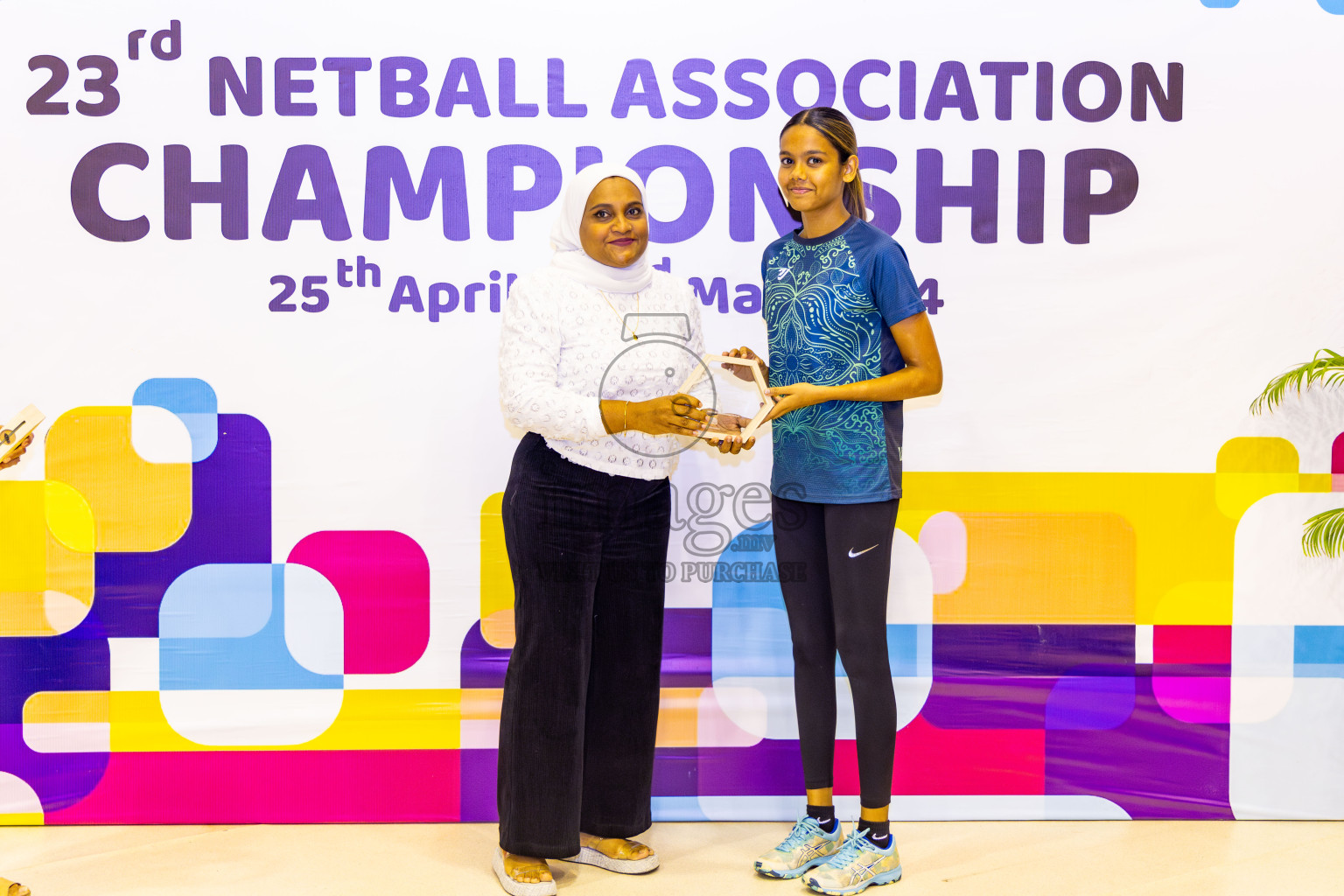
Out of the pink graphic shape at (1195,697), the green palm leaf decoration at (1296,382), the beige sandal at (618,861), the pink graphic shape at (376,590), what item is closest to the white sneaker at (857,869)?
the beige sandal at (618,861)

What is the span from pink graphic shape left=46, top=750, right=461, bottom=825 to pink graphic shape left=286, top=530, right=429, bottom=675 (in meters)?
0.28

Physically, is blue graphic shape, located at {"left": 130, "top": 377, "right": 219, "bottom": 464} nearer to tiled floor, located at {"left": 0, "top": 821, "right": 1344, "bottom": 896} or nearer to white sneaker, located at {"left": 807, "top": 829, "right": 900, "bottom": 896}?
tiled floor, located at {"left": 0, "top": 821, "right": 1344, "bottom": 896}

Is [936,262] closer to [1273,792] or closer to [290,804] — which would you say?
[1273,792]

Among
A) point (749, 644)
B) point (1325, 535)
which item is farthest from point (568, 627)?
point (1325, 535)

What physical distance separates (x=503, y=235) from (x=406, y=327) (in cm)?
37

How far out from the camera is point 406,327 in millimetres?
2906

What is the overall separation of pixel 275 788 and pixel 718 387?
5.53ft

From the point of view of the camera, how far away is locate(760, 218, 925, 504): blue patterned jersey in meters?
2.44

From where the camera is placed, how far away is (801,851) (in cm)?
261

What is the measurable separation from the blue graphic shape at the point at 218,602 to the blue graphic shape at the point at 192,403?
325 millimetres

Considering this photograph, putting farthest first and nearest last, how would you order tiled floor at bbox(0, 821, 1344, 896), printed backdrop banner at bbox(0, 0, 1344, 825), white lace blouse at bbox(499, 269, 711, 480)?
printed backdrop banner at bbox(0, 0, 1344, 825)
tiled floor at bbox(0, 821, 1344, 896)
white lace blouse at bbox(499, 269, 711, 480)

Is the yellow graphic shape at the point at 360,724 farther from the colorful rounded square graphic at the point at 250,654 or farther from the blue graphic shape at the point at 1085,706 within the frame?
the blue graphic shape at the point at 1085,706

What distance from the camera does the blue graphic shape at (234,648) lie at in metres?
2.90

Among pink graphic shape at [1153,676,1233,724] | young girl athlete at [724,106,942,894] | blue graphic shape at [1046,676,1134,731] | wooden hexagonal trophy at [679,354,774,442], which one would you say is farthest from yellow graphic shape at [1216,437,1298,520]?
wooden hexagonal trophy at [679,354,774,442]
